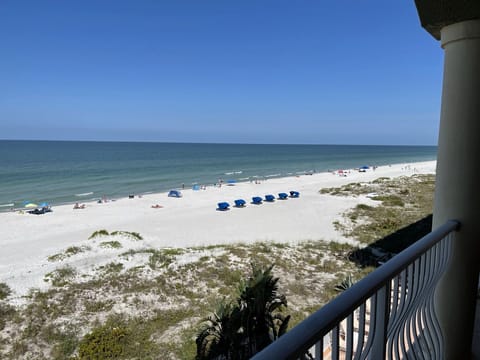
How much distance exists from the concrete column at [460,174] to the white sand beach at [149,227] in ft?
30.4

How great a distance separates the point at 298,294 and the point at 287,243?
4.28m

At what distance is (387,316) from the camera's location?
124 cm

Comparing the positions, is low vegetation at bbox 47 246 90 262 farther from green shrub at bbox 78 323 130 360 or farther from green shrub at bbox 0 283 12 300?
green shrub at bbox 78 323 130 360

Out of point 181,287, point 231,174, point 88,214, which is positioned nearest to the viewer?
point 181,287

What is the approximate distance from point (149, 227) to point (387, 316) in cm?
1579

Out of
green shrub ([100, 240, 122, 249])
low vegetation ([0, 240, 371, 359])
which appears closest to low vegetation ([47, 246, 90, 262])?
green shrub ([100, 240, 122, 249])

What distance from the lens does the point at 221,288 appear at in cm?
774

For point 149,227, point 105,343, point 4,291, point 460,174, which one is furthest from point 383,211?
point 4,291

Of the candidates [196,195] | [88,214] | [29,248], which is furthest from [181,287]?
[196,195]

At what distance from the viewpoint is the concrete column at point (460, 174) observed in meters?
1.85

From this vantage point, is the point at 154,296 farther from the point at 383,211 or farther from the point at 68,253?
the point at 383,211

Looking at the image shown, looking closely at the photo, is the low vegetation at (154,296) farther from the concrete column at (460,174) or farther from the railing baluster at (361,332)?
the railing baluster at (361,332)

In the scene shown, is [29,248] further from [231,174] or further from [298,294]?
[231,174]

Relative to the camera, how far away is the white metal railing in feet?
2.55
